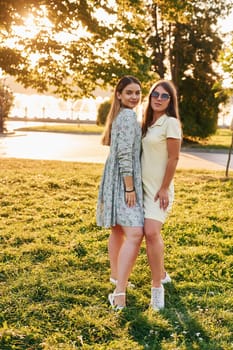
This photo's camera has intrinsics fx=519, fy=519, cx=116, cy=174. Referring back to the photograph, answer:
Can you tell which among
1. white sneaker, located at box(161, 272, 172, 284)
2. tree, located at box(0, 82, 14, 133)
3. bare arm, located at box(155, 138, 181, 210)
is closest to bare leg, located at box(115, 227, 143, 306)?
bare arm, located at box(155, 138, 181, 210)

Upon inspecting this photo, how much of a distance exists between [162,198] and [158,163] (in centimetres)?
27

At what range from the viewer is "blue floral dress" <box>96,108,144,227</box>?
3.91m

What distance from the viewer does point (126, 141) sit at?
153 inches

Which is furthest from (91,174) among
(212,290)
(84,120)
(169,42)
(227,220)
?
(84,120)

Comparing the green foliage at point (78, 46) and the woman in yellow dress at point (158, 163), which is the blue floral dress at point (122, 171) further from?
the green foliage at point (78, 46)

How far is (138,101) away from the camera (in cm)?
411

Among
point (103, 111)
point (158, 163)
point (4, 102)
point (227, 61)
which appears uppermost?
point (227, 61)

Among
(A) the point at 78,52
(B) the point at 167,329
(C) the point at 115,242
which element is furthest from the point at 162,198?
(A) the point at 78,52

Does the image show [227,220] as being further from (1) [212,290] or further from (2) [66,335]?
(2) [66,335]

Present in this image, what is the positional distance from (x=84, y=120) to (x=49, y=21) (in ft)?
156

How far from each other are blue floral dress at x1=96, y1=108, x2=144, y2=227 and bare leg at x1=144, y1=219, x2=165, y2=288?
0.27 ft

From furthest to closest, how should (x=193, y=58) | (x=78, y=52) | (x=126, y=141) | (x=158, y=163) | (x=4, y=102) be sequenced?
(x=4, y=102) < (x=193, y=58) < (x=78, y=52) < (x=158, y=163) < (x=126, y=141)

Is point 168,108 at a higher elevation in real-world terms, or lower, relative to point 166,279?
higher

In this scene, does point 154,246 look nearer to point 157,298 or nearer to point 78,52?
point 157,298
